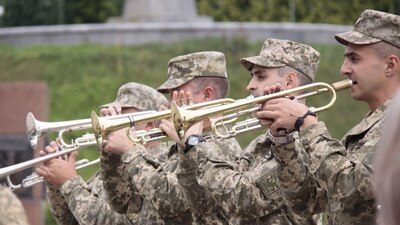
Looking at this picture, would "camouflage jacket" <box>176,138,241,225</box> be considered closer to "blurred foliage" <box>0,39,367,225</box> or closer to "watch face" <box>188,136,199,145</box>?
"watch face" <box>188,136,199,145</box>

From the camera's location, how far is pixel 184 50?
22109mm

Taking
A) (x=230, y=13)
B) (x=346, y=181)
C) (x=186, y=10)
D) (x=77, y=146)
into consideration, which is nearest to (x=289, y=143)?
(x=346, y=181)

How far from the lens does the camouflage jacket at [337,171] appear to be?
18.5 ft

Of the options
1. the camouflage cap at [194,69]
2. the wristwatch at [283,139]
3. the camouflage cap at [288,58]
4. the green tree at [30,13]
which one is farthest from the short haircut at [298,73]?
the green tree at [30,13]

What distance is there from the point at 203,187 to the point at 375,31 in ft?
4.59

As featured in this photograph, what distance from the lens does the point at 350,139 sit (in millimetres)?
6047

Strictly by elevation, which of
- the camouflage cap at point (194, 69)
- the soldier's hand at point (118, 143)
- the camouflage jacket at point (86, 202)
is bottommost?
the camouflage jacket at point (86, 202)

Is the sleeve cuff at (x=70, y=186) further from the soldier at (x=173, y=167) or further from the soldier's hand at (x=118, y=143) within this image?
the soldier's hand at (x=118, y=143)

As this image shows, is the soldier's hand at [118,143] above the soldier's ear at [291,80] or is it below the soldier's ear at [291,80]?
below

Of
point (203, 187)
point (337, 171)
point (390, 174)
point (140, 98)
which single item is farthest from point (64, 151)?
point (390, 174)

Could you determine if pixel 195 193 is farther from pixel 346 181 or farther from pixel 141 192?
pixel 346 181

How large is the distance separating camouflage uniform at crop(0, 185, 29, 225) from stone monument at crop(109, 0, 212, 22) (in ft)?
72.7

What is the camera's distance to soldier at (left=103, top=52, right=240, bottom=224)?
738cm

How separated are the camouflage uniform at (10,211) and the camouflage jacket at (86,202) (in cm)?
484
